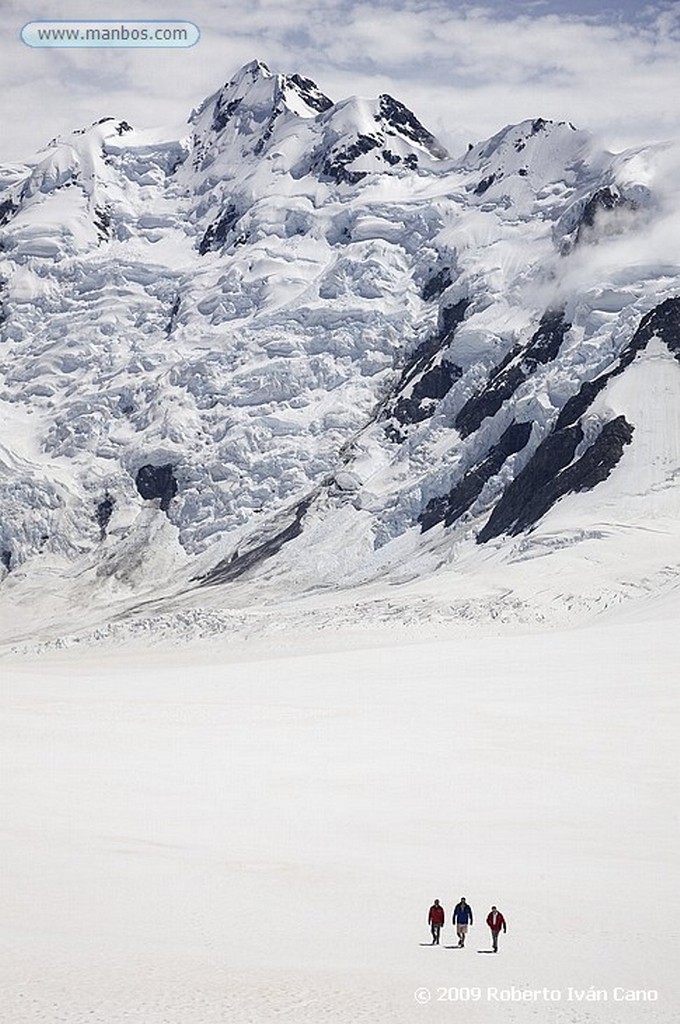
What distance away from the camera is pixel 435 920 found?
76.4 ft

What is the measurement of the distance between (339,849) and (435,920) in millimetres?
Answer: 9234

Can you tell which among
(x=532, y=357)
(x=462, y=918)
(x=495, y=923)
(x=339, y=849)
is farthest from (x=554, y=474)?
(x=495, y=923)

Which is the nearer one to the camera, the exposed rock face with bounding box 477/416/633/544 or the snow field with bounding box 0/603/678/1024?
the snow field with bounding box 0/603/678/1024

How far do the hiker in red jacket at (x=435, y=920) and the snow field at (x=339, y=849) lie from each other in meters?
0.28

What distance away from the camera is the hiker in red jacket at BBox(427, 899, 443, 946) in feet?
76.0

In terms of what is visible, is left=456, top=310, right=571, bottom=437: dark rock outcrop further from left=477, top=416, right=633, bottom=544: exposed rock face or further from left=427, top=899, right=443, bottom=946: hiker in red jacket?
left=427, top=899, right=443, bottom=946: hiker in red jacket

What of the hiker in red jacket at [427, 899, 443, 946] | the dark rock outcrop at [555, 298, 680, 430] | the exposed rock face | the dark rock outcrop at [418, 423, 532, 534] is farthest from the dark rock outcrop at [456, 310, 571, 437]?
the hiker in red jacket at [427, 899, 443, 946]

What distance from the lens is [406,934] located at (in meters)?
24.4

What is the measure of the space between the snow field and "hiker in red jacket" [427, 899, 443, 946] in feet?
0.92

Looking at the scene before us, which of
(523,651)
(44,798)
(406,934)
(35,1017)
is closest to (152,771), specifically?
(44,798)

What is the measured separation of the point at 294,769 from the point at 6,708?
2251cm

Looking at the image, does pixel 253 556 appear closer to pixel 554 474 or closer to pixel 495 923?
pixel 554 474

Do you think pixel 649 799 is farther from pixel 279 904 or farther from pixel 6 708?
pixel 6 708

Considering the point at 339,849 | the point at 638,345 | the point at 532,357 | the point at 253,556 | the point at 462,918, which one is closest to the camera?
the point at 462,918
